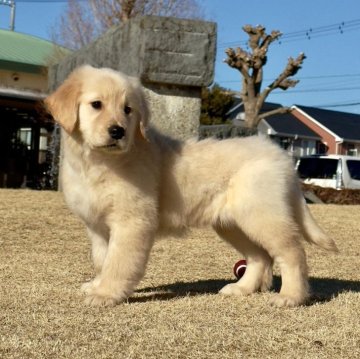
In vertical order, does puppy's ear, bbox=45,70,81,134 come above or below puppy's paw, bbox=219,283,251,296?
above

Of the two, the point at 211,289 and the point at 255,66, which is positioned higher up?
the point at 255,66

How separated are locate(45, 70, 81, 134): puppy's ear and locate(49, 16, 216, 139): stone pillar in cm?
456

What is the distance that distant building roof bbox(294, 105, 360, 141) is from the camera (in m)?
46.8

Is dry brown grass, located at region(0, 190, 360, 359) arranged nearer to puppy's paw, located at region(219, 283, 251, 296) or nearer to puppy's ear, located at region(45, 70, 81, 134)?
puppy's paw, located at region(219, 283, 251, 296)

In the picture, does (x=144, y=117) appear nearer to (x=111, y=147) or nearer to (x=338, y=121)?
(x=111, y=147)

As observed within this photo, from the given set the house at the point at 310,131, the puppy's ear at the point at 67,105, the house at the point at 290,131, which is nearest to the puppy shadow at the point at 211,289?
the puppy's ear at the point at 67,105

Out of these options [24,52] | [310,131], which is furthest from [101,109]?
[310,131]

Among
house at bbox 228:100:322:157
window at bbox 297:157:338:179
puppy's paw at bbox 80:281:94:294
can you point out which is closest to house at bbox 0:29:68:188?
window at bbox 297:157:338:179

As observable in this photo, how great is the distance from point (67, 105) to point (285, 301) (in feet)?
5.64

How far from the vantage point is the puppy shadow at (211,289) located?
13.4ft

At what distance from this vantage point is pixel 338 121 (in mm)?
49781

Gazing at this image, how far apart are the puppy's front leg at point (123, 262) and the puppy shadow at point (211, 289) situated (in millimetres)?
204

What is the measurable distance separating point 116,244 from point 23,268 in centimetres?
151

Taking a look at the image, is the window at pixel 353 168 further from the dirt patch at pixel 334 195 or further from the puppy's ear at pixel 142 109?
the puppy's ear at pixel 142 109
